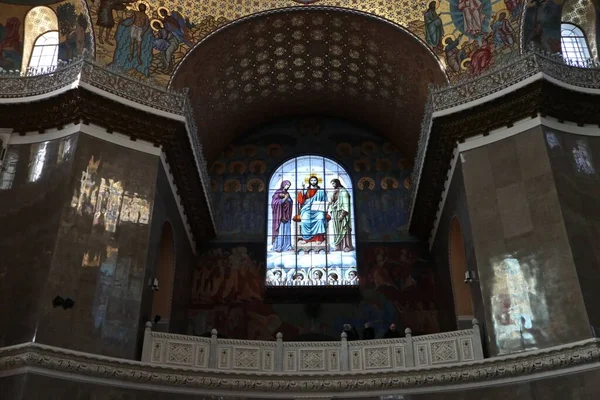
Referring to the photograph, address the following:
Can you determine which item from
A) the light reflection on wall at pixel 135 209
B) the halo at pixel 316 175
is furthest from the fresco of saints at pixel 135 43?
the halo at pixel 316 175

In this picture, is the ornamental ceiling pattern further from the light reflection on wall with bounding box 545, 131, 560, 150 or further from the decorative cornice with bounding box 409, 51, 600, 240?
the light reflection on wall with bounding box 545, 131, 560, 150

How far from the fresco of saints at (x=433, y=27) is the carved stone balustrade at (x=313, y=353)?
808cm

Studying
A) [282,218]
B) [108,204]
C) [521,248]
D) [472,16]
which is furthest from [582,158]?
[108,204]

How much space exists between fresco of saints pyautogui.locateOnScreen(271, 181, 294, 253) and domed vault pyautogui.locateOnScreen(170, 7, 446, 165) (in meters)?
2.60

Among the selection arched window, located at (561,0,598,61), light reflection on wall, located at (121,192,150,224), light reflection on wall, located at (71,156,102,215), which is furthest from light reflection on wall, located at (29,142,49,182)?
arched window, located at (561,0,598,61)

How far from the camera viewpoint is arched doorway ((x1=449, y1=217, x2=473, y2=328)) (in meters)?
18.0

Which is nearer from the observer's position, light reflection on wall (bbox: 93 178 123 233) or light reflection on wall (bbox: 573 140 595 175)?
light reflection on wall (bbox: 93 178 123 233)

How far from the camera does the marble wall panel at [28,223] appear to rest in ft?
45.3

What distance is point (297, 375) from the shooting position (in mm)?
15148

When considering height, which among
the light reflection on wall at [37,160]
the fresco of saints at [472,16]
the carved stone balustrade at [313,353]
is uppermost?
the fresco of saints at [472,16]

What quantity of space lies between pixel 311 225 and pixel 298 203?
0.96 metres

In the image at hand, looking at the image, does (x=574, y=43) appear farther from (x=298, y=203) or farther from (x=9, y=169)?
(x=9, y=169)

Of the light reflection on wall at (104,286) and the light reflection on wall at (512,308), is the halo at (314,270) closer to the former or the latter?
the light reflection on wall at (512,308)

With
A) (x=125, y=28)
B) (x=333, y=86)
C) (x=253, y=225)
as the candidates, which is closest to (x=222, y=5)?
(x=125, y=28)
